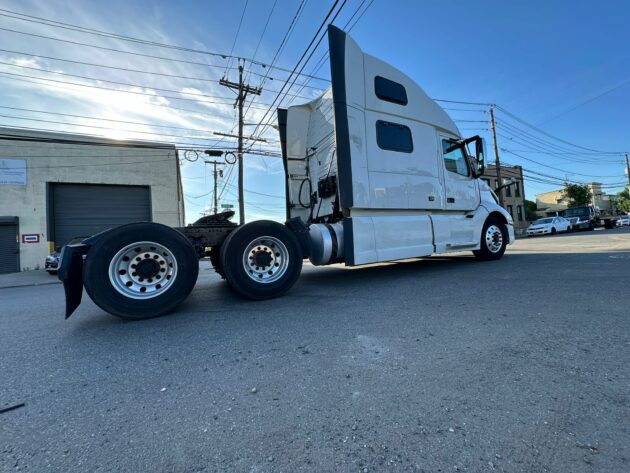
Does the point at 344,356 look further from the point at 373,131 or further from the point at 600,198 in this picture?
the point at 600,198

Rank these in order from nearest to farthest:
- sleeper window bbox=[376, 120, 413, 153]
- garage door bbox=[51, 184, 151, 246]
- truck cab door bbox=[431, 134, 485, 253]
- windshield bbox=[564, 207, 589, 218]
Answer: sleeper window bbox=[376, 120, 413, 153]
truck cab door bbox=[431, 134, 485, 253]
garage door bbox=[51, 184, 151, 246]
windshield bbox=[564, 207, 589, 218]

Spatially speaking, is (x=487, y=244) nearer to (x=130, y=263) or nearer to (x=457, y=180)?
(x=457, y=180)

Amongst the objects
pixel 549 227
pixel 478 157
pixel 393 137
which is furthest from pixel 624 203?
pixel 393 137

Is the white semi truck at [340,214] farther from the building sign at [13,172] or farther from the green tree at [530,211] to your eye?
the green tree at [530,211]

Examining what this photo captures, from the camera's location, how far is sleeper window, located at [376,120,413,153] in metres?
5.25

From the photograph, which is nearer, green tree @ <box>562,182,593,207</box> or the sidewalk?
the sidewalk

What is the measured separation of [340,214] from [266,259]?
185 centimetres

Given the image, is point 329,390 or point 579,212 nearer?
point 329,390

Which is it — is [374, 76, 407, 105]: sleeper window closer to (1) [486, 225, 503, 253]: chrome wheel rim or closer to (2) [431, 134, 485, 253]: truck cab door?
(2) [431, 134, 485, 253]: truck cab door

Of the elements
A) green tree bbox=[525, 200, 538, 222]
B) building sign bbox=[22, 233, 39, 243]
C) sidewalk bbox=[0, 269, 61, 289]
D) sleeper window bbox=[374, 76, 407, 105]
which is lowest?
sidewalk bbox=[0, 269, 61, 289]

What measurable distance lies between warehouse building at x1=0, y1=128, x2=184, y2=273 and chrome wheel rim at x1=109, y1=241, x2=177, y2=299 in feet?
52.1

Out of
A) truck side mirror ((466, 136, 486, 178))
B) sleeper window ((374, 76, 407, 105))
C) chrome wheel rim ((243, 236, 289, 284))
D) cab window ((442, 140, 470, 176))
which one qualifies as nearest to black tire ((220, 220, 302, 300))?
→ chrome wheel rim ((243, 236, 289, 284))

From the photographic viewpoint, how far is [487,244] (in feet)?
23.6

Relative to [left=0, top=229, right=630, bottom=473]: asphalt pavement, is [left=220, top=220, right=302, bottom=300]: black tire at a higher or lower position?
higher
